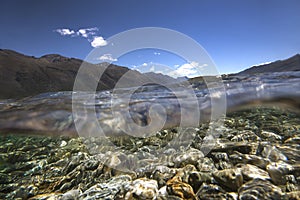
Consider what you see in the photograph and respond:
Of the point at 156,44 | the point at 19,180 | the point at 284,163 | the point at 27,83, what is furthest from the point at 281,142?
the point at 27,83

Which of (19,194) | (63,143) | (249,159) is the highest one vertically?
(249,159)

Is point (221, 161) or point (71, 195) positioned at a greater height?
point (221, 161)

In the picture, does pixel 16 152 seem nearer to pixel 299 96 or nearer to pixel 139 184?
pixel 139 184

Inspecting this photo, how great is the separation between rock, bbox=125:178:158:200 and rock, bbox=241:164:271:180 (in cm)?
125

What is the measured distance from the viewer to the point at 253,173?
2.31 meters

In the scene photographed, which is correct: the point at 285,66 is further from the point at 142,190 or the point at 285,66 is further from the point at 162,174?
the point at 142,190

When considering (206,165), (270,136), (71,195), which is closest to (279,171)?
(206,165)

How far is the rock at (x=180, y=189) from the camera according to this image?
2.18 meters

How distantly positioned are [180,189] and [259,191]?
936 mm

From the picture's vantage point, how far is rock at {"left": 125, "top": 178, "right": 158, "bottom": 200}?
221 centimetres

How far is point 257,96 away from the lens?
5.64 m

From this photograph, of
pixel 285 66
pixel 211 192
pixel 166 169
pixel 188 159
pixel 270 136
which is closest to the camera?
pixel 211 192

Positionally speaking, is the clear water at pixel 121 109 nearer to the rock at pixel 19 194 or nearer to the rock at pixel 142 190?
the rock at pixel 19 194

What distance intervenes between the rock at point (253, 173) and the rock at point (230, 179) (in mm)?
87
